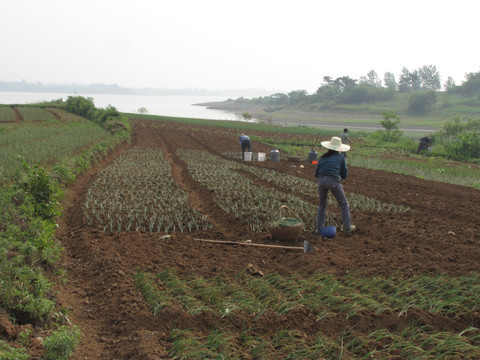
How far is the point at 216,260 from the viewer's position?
630 centimetres

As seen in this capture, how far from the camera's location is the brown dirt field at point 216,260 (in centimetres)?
429

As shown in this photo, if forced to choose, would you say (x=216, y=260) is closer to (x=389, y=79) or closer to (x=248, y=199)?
(x=248, y=199)

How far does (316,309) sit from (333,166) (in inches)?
131

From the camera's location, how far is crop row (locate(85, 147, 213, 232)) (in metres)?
8.14

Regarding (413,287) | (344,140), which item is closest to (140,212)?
(413,287)

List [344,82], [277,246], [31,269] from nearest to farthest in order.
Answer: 1. [31,269]
2. [277,246]
3. [344,82]

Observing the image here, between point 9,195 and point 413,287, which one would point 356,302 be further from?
point 9,195

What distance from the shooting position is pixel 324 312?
14.5 ft

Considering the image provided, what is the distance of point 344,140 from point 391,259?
11.5 m

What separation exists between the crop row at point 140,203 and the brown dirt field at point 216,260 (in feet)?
1.21

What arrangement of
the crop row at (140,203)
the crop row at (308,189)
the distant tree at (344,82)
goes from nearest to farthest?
the crop row at (140,203), the crop row at (308,189), the distant tree at (344,82)

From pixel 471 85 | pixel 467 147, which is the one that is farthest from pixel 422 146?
pixel 471 85

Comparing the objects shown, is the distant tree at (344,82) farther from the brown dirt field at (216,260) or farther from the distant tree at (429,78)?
the brown dirt field at (216,260)

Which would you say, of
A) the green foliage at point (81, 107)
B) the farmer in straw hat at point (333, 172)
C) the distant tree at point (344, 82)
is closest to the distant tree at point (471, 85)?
the distant tree at point (344, 82)
